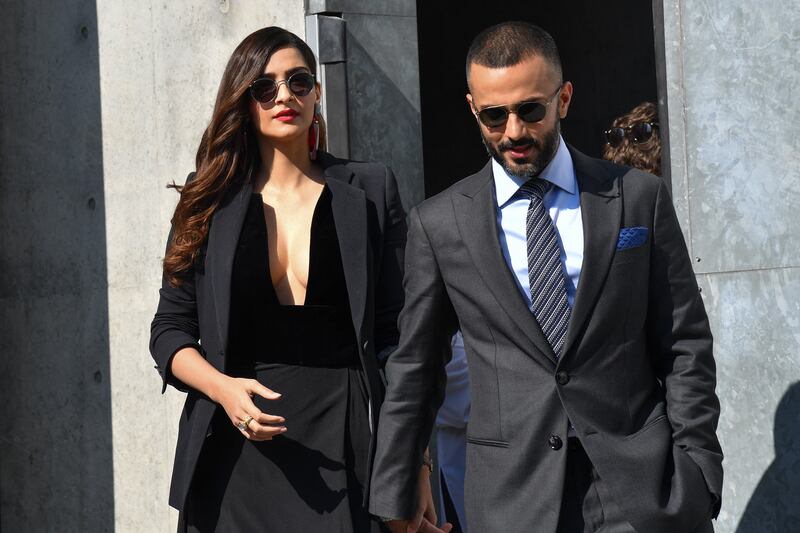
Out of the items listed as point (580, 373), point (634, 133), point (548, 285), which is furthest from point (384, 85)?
point (580, 373)

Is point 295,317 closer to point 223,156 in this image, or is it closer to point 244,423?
point 244,423

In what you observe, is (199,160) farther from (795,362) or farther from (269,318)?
(795,362)

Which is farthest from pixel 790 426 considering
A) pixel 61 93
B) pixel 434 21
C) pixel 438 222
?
pixel 434 21

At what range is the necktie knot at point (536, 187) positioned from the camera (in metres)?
3.43

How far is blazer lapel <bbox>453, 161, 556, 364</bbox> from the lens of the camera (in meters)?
3.31

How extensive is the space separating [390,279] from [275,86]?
0.69 metres

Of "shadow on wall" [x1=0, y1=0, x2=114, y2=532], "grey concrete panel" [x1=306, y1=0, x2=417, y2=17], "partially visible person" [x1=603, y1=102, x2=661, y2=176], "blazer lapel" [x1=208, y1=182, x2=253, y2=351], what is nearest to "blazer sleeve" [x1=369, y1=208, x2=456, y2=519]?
"blazer lapel" [x1=208, y1=182, x2=253, y2=351]

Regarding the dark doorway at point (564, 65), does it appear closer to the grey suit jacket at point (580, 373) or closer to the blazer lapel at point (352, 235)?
the blazer lapel at point (352, 235)

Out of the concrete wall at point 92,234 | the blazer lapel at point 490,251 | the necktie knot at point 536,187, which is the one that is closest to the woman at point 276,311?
the blazer lapel at point 490,251

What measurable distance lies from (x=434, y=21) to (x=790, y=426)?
356 inches

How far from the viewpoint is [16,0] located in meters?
7.81

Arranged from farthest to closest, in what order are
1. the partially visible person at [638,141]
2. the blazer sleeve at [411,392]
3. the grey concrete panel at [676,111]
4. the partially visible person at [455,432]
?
the partially visible person at [638,141]
the grey concrete panel at [676,111]
the partially visible person at [455,432]
the blazer sleeve at [411,392]

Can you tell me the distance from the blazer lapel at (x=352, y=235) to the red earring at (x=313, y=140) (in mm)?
136

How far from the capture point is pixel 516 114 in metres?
3.36
